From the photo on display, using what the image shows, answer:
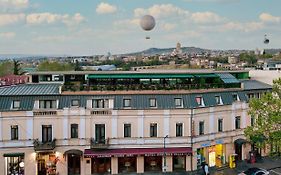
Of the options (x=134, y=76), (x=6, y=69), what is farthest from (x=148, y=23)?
(x=6, y=69)

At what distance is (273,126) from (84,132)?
66.4 ft

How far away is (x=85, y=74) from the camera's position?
55.5 meters

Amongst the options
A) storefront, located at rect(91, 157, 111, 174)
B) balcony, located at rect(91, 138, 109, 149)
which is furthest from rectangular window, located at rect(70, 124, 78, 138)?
storefront, located at rect(91, 157, 111, 174)

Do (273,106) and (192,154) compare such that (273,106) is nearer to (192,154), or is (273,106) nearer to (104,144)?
(192,154)

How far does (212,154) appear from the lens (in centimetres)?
5178

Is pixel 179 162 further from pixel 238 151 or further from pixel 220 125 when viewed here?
pixel 238 151

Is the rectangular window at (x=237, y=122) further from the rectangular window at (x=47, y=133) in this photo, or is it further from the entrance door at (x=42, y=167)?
the entrance door at (x=42, y=167)

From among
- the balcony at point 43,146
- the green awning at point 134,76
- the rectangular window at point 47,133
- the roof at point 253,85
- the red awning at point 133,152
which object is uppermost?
the green awning at point 134,76

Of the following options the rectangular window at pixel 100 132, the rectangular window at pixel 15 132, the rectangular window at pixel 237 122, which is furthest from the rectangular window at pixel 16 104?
the rectangular window at pixel 237 122

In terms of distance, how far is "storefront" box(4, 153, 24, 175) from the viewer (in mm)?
46656

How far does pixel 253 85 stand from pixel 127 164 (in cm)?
2141

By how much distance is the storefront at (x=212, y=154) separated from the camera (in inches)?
1980

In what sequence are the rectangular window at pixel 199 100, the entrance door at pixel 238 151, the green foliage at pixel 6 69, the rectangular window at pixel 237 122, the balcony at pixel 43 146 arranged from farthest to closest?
the green foliage at pixel 6 69
the entrance door at pixel 238 151
the rectangular window at pixel 237 122
the rectangular window at pixel 199 100
the balcony at pixel 43 146

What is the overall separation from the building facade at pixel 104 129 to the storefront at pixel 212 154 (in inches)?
5.6
